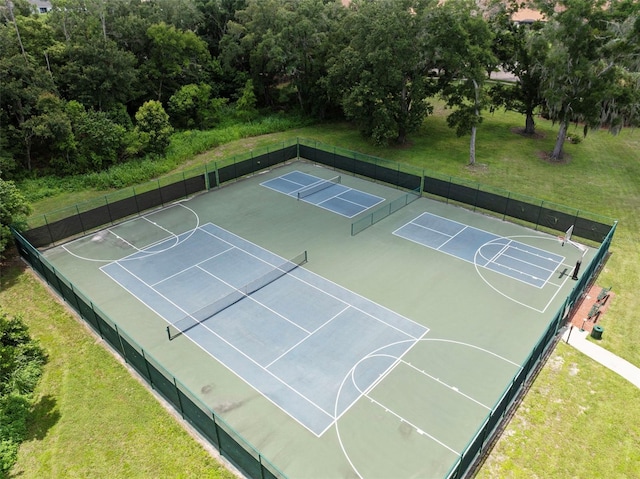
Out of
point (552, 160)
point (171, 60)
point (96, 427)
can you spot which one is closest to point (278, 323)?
point (96, 427)

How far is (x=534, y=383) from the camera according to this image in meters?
18.8

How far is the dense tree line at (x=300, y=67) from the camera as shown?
113ft

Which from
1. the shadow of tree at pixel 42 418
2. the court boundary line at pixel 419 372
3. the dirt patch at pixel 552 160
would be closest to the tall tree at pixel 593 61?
the dirt patch at pixel 552 160

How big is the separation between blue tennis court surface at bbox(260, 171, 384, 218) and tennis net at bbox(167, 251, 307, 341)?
7432 millimetres

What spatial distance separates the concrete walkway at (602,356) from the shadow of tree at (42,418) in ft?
71.7

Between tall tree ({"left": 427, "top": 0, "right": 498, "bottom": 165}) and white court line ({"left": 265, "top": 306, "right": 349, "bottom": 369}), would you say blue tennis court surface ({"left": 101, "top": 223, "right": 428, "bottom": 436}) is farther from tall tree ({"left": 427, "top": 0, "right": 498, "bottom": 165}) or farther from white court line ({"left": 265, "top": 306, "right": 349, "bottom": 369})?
tall tree ({"left": 427, "top": 0, "right": 498, "bottom": 165})

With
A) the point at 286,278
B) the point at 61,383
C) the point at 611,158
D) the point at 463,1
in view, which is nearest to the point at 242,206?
the point at 286,278

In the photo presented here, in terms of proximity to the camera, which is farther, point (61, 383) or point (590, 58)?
point (590, 58)

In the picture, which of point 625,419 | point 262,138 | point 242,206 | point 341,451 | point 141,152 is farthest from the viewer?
point 262,138

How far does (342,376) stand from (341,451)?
11.2 feet

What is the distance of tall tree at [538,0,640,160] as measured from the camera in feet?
107

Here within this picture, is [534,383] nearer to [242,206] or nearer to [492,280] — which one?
[492,280]

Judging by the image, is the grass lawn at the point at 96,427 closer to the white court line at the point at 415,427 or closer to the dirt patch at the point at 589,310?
the white court line at the point at 415,427

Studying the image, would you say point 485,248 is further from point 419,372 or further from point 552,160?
point 552,160
